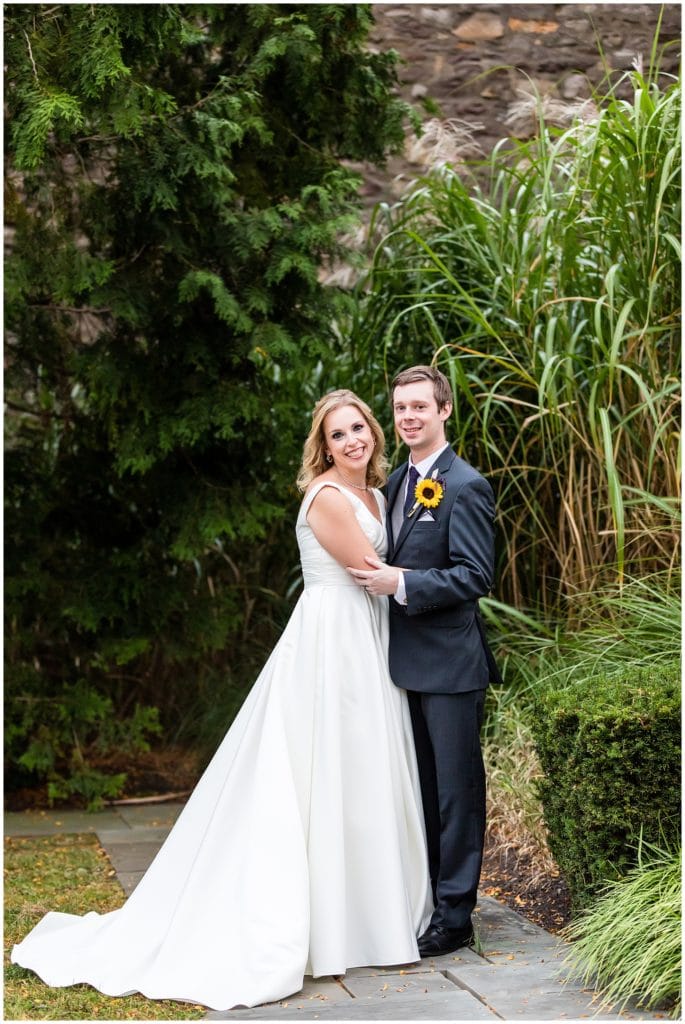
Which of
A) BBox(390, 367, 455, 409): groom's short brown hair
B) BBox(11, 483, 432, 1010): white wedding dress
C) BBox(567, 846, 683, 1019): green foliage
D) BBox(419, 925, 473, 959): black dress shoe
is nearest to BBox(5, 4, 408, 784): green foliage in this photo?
BBox(390, 367, 455, 409): groom's short brown hair

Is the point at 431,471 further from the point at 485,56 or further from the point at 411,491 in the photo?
the point at 485,56

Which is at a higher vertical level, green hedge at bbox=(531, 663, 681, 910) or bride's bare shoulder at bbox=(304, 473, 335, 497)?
bride's bare shoulder at bbox=(304, 473, 335, 497)

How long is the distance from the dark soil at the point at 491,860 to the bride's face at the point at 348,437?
172 cm

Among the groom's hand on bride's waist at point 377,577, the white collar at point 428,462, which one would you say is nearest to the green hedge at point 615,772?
the groom's hand on bride's waist at point 377,577

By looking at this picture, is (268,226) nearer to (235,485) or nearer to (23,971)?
(235,485)

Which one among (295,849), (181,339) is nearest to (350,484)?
(295,849)

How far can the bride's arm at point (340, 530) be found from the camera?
3633 mm

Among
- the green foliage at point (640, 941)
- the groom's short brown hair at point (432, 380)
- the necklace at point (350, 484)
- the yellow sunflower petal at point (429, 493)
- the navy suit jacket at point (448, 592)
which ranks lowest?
the green foliage at point (640, 941)

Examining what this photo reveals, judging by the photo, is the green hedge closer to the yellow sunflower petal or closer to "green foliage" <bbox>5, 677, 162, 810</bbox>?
the yellow sunflower petal

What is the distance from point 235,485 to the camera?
18.1 feet

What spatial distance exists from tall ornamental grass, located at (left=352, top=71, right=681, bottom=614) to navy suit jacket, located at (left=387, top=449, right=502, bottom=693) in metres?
0.78

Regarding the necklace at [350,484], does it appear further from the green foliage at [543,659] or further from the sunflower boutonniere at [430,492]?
the green foliage at [543,659]

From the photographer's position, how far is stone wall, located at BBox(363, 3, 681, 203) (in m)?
7.64

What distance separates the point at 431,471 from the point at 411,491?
11 centimetres
